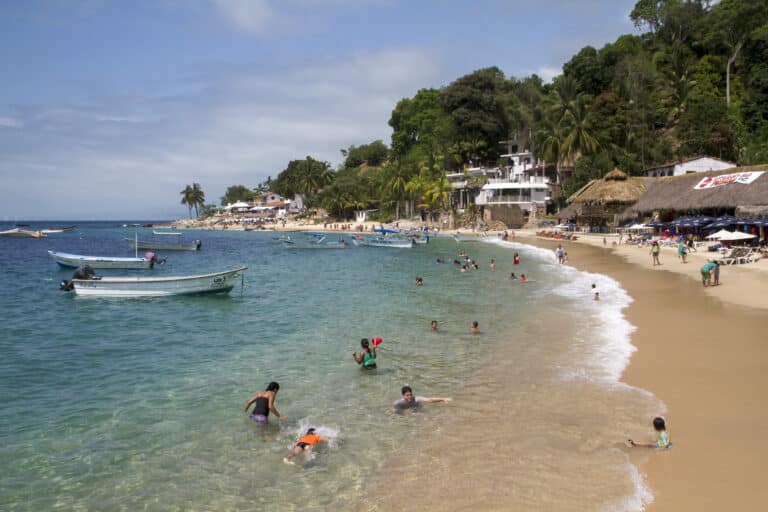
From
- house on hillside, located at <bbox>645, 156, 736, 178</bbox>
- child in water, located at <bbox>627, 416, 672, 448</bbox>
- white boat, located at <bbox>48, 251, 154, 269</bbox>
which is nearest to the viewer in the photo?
child in water, located at <bbox>627, 416, 672, 448</bbox>

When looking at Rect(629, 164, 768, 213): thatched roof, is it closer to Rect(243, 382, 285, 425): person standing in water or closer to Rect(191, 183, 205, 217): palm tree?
Rect(243, 382, 285, 425): person standing in water

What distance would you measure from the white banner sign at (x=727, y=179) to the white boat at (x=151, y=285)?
3476 cm

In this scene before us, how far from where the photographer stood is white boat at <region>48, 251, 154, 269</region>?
3456cm

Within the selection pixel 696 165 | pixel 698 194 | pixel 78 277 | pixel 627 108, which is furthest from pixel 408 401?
pixel 627 108

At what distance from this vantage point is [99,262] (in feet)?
115

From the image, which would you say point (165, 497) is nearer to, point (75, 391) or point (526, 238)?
point (75, 391)

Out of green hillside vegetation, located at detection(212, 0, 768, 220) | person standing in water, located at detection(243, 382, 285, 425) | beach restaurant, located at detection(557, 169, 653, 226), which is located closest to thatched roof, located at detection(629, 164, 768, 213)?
beach restaurant, located at detection(557, 169, 653, 226)

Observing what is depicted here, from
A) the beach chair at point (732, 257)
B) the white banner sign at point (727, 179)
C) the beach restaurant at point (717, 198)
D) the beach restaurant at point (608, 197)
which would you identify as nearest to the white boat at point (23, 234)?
the beach restaurant at point (608, 197)

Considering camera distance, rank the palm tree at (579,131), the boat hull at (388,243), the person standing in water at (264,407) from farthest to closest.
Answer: the palm tree at (579,131)
the boat hull at (388,243)
the person standing in water at (264,407)

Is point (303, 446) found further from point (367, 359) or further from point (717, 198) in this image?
point (717, 198)

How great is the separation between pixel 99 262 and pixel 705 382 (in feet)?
118

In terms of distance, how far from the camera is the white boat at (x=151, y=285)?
23828 mm

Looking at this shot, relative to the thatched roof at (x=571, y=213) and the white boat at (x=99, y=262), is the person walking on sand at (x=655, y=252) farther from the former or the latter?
the white boat at (x=99, y=262)

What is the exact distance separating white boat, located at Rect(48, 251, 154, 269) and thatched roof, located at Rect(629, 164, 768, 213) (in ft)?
135
